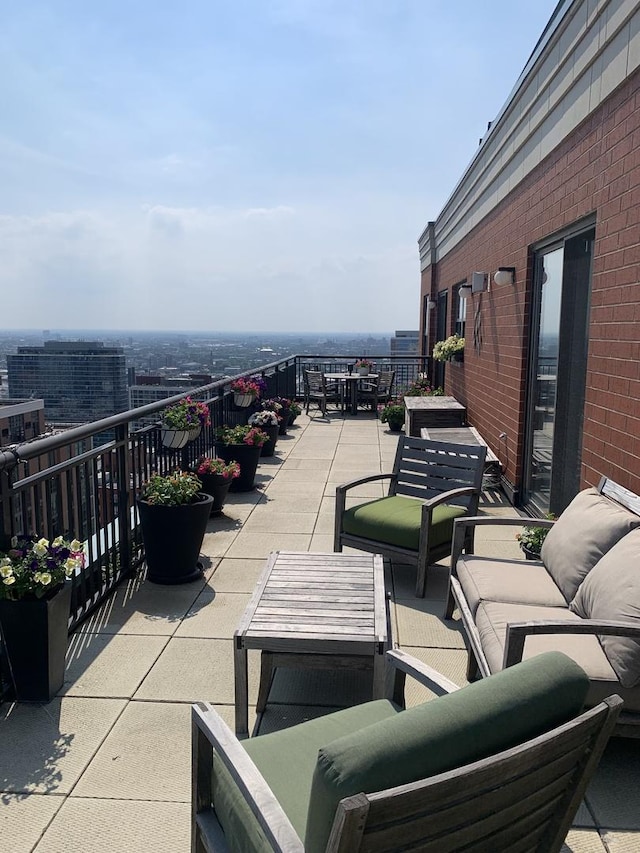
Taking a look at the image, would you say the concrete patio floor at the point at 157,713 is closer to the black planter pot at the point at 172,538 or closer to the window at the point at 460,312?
the black planter pot at the point at 172,538

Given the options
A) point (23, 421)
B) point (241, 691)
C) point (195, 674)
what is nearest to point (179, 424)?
point (23, 421)

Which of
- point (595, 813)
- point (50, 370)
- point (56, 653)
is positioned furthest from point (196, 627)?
point (50, 370)

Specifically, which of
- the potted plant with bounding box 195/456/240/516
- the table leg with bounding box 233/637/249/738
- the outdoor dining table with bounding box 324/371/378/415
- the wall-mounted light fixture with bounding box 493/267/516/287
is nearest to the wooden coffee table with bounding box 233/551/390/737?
the table leg with bounding box 233/637/249/738

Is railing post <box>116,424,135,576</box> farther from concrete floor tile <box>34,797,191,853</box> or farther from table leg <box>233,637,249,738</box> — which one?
concrete floor tile <box>34,797,191,853</box>

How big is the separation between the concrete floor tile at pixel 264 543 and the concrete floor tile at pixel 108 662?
1445mm

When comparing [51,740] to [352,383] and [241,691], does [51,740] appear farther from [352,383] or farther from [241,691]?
[352,383]

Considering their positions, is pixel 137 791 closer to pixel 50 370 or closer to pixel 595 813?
pixel 595 813

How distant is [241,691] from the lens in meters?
2.72

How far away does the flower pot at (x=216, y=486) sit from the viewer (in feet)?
18.6

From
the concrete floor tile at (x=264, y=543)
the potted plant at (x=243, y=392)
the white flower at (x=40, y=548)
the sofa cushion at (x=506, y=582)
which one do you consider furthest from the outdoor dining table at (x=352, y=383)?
the white flower at (x=40, y=548)

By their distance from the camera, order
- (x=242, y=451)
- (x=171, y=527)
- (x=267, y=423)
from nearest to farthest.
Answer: (x=171, y=527) → (x=242, y=451) → (x=267, y=423)

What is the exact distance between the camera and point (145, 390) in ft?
20.4

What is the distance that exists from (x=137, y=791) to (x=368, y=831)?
1516 mm

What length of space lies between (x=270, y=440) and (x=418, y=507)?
4.10 metres
